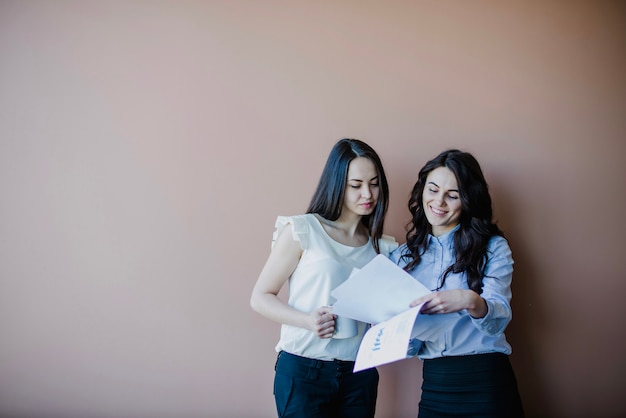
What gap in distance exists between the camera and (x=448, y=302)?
1.41 metres

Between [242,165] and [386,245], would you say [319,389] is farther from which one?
[242,165]

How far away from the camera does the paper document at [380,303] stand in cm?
134

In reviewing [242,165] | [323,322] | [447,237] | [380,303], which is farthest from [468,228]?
[242,165]

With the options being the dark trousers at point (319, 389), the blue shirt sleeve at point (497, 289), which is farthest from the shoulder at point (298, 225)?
the blue shirt sleeve at point (497, 289)

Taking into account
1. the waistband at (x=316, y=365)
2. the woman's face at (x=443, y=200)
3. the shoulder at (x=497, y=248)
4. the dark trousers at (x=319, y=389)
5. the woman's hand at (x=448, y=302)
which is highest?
the woman's face at (x=443, y=200)

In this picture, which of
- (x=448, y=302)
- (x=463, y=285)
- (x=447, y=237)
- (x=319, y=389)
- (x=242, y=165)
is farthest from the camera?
(x=242, y=165)

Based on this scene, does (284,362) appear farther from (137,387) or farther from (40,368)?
(40,368)

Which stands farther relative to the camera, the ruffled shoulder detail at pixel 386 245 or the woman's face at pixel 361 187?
the ruffled shoulder detail at pixel 386 245

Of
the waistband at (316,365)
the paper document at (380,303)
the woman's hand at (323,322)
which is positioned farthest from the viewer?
the waistband at (316,365)

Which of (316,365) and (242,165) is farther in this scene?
(242,165)

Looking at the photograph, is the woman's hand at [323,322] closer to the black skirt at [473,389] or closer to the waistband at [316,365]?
the waistband at [316,365]

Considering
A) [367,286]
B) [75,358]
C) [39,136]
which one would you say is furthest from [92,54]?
[367,286]

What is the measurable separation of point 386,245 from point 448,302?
0.54 m

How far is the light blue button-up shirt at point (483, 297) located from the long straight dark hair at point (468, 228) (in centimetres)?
3
